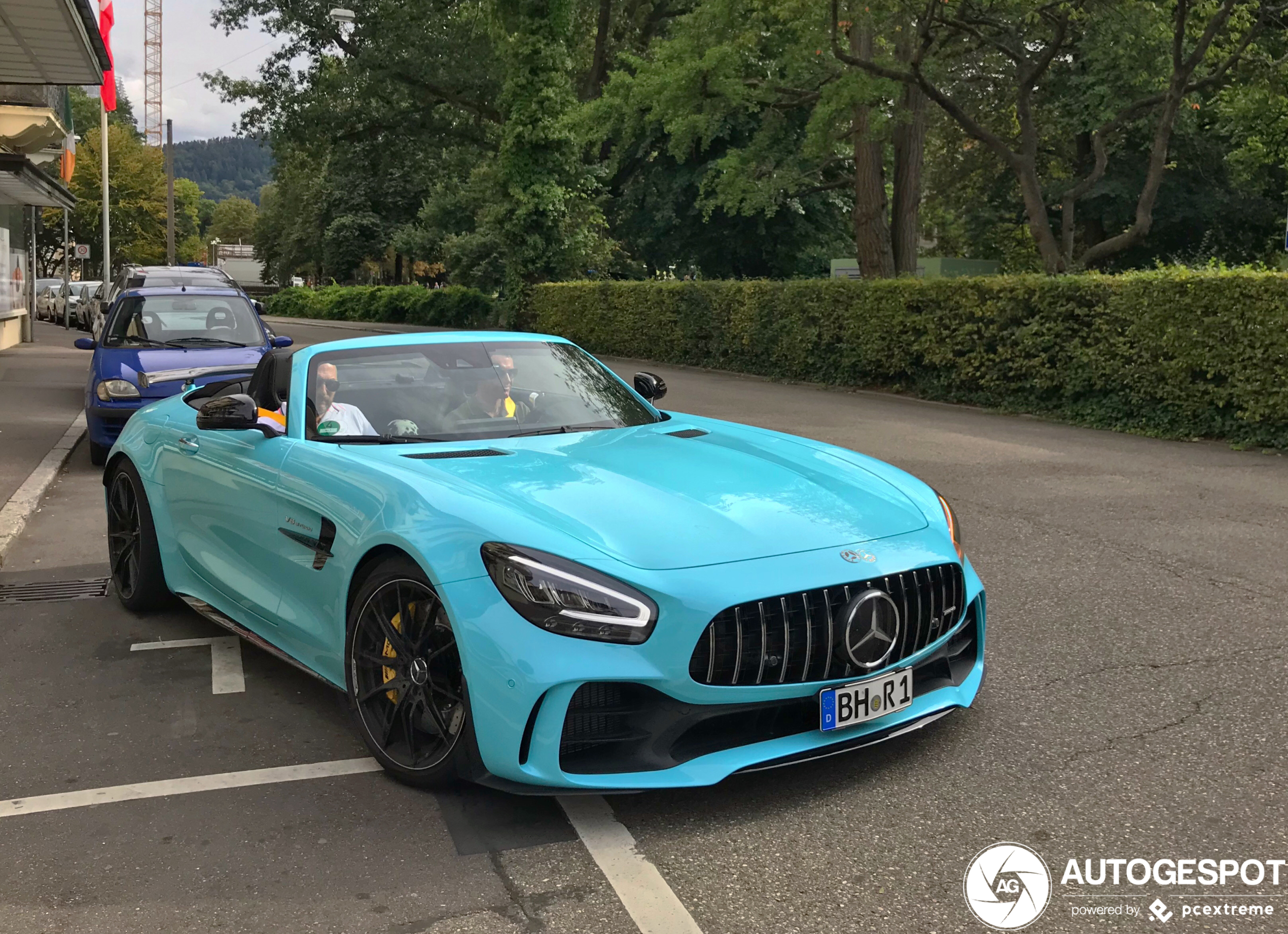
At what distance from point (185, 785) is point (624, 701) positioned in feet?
5.20

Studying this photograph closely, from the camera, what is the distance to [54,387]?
18.6 meters

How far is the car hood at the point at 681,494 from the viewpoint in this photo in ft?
12.3

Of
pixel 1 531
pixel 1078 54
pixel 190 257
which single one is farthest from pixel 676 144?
pixel 190 257

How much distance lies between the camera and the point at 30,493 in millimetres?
9805

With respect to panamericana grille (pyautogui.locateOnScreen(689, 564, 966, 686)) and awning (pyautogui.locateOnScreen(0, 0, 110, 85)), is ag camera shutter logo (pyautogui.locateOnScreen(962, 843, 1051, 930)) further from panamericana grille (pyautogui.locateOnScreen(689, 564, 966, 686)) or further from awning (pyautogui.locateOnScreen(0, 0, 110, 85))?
awning (pyautogui.locateOnScreen(0, 0, 110, 85))

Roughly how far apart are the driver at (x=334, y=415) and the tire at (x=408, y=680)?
90 centimetres

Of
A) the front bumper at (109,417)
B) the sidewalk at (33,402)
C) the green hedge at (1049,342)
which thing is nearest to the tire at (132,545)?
the sidewalk at (33,402)

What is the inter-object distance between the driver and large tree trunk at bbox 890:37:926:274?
20717 mm

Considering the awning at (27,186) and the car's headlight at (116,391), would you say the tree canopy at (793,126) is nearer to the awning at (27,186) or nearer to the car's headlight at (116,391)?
the awning at (27,186)

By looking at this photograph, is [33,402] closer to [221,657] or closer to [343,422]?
[221,657]

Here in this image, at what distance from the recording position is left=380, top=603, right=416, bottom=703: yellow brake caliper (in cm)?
397

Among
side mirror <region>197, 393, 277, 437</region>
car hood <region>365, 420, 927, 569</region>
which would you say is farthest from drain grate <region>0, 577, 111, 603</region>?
car hood <region>365, 420, 927, 569</region>

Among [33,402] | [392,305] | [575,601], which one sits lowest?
[392,305]

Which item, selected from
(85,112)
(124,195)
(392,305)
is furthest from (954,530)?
(85,112)
